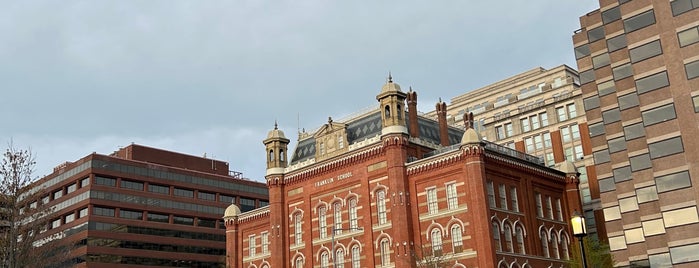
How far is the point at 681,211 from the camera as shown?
50.7 meters

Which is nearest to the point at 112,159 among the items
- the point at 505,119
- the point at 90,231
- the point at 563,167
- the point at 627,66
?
the point at 90,231

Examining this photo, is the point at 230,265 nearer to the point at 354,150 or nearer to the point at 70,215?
the point at 354,150

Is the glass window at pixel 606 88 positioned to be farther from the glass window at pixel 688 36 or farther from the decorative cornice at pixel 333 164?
the decorative cornice at pixel 333 164

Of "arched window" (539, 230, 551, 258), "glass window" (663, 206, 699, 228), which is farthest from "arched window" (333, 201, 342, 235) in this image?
"glass window" (663, 206, 699, 228)

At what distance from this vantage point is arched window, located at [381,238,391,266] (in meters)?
65.2

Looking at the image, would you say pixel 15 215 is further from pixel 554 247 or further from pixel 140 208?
pixel 140 208

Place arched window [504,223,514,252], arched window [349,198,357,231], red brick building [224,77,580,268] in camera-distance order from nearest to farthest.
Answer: red brick building [224,77,580,268]
arched window [504,223,514,252]
arched window [349,198,357,231]

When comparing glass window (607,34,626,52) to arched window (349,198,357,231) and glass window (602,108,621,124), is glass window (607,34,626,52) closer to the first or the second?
glass window (602,108,621,124)

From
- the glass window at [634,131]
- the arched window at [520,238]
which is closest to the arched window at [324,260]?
the arched window at [520,238]

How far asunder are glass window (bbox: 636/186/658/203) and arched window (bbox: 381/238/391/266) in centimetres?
2175

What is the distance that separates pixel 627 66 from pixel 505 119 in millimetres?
37917

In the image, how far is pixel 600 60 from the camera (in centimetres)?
6425

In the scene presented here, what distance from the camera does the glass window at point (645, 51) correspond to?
176 ft

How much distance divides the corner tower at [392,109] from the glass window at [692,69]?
2442 centimetres
